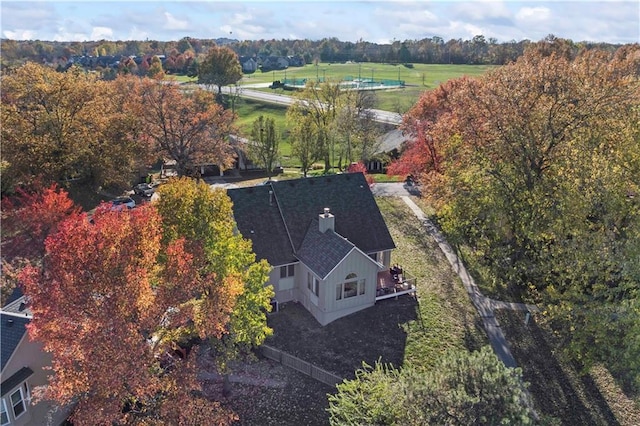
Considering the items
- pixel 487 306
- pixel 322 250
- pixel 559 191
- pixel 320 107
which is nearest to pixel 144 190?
pixel 320 107

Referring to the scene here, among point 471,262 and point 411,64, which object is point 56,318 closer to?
point 471,262

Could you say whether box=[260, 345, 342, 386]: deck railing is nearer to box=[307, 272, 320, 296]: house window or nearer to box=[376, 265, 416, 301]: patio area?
box=[307, 272, 320, 296]: house window

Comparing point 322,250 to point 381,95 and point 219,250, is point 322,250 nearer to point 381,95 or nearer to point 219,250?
point 219,250

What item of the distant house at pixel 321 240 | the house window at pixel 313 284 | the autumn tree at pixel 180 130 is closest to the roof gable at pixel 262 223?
the distant house at pixel 321 240

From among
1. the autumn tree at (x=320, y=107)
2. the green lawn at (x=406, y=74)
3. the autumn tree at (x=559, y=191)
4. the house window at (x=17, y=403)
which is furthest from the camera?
the green lawn at (x=406, y=74)

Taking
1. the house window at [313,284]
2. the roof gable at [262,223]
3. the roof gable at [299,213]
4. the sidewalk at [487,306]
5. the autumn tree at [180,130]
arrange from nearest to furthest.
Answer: the sidewalk at [487,306], the house window at [313,284], the roof gable at [262,223], the roof gable at [299,213], the autumn tree at [180,130]

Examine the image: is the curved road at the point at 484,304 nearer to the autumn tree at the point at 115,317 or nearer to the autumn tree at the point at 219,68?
the autumn tree at the point at 115,317

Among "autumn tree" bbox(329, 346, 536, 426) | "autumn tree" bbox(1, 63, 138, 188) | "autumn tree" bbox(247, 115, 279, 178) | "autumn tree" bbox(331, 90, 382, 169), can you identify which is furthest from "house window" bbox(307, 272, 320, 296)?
"autumn tree" bbox(331, 90, 382, 169)
